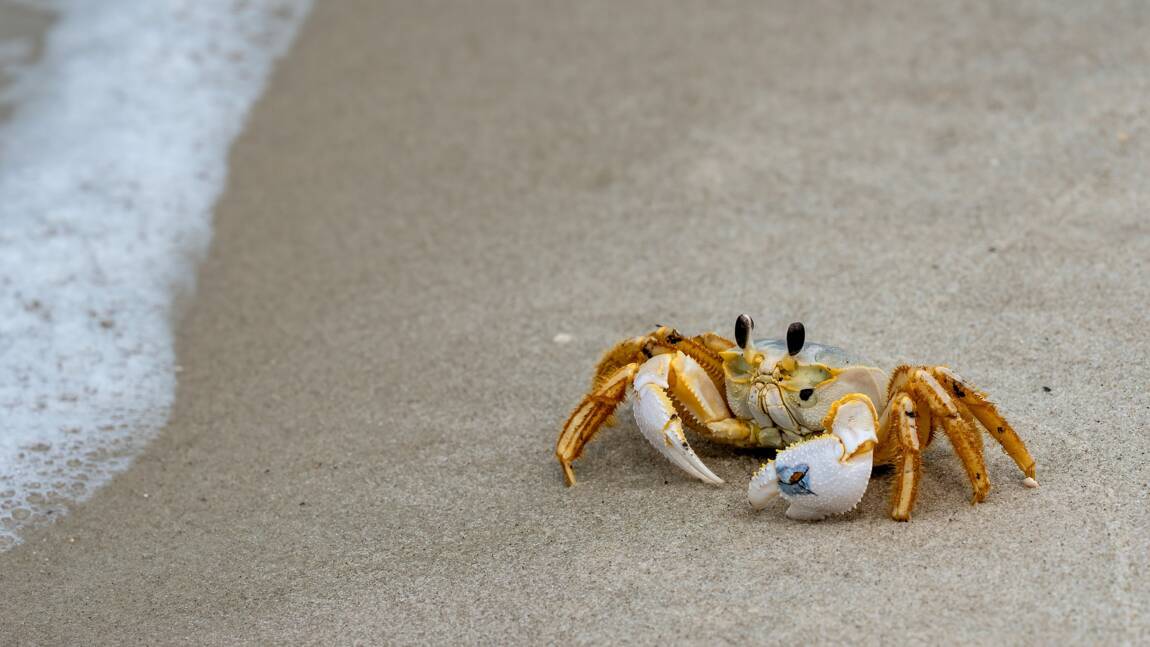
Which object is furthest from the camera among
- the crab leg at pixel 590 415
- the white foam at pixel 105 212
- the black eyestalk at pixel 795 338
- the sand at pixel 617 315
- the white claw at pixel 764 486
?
the white foam at pixel 105 212

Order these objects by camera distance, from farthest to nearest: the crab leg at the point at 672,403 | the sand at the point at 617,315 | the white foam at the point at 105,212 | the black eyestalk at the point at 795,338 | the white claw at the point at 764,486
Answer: the white foam at the point at 105,212, the crab leg at the point at 672,403, the black eyestalk at the point at 795,338, the white claw at the point at 764,486, the sand at the point at 617,315

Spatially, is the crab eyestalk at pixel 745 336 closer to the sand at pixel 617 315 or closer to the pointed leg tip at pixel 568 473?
the sand at pixel 617 315

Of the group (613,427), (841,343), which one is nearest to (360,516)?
(613,427)

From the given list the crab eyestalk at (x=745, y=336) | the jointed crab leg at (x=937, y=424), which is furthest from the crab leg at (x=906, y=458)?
the crab eyestalk at (x=745, y=336)

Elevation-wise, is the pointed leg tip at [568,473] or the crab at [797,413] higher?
the crab at [797,413]

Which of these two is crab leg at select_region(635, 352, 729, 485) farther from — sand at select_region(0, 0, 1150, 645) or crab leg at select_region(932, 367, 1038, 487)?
crab leg at select_region(932, 367, 1038, 487)

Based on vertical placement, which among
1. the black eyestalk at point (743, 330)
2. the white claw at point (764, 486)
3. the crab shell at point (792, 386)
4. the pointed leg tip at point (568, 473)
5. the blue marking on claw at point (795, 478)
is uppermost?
the black eyestalk at point (743, 330)

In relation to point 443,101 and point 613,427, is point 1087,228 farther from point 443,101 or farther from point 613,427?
point 443,101

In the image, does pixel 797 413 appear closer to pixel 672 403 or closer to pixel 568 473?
pixel 672 403
